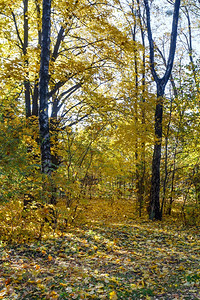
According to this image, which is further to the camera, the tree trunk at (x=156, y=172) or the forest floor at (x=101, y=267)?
the tree trunk at (x=156, y=172)

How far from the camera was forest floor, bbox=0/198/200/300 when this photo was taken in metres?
3.26

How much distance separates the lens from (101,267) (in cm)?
422

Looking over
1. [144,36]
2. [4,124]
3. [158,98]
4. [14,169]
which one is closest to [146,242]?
[14,169]

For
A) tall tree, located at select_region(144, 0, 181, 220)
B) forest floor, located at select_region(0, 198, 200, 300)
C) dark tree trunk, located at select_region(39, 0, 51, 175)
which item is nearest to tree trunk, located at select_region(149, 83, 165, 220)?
tall tree, located at select_region(144, 0, 181, 220)

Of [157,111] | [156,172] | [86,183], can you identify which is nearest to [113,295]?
[86,183]

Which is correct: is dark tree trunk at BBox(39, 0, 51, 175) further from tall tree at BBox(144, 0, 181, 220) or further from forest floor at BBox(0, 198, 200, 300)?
tall tree at BBox(144, 0, 181, 220)

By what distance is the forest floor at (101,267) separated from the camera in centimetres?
326

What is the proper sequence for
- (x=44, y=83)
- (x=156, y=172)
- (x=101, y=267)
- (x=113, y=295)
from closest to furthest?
(x=113, y=295) → (x=101, y=267) → (x=44, y=83) → (x=156, y=172)

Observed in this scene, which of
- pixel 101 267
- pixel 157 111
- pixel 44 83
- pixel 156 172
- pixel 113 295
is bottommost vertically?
pixel 101 267

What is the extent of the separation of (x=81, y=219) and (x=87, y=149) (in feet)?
6.43

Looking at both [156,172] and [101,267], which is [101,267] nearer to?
[101,267]

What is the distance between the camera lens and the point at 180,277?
3.90 metres

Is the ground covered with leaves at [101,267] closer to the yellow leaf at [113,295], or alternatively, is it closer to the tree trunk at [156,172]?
the yellow leaf at [113,295]

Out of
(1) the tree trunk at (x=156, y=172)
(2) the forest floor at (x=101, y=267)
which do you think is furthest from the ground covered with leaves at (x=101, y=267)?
(1) the tree trunk at (x=156, y=172)
